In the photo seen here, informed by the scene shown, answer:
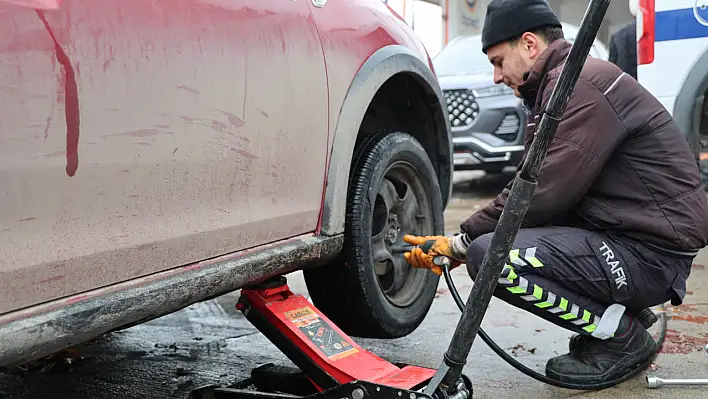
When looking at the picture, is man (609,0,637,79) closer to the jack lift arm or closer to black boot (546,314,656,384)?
black boot (546,314,656,384)

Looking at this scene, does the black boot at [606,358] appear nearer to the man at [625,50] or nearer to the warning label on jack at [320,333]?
the warning label on jack at [320,333]

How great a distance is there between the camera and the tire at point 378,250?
230cm

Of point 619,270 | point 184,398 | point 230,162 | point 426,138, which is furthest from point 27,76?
point 426,138

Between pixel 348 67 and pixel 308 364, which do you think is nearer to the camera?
pixel 308 364

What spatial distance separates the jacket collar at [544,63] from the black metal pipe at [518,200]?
0.77 m

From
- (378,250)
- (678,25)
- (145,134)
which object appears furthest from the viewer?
(678,25)

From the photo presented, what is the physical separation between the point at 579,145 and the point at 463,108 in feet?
16.9

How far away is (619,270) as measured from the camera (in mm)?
2244

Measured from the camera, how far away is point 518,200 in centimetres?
154

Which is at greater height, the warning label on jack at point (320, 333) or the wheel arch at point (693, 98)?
the wheel arch at point (693, 98)

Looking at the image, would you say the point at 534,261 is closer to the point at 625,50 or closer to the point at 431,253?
the point at 431,253

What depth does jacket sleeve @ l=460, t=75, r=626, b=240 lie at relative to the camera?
2121 millimetres

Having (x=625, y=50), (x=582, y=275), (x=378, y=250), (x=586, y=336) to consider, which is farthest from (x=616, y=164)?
(x=625, y=50)

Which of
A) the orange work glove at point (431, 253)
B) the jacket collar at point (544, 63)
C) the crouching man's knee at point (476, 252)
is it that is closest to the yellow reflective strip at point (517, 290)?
the crouching man's knee at point (476, 252)
